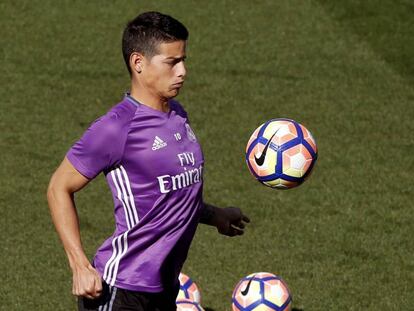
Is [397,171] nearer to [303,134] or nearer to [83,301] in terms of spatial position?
[303,134]

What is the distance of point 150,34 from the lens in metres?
7.05

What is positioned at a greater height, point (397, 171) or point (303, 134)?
point (303, 134)

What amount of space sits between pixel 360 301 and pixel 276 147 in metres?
2.33

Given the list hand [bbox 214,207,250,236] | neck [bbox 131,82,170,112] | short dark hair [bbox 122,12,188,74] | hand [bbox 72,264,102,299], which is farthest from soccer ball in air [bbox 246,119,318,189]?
hand [bbox 72,264,102,299]

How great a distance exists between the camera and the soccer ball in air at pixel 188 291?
991 cm

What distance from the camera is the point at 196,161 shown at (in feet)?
23.8

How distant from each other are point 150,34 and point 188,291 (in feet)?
11.8

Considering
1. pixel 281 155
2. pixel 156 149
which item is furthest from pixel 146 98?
pixel 281 155

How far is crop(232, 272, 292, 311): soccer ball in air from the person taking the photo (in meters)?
9.70

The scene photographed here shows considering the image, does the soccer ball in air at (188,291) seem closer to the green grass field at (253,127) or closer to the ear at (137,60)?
the green grass field at (253,127)

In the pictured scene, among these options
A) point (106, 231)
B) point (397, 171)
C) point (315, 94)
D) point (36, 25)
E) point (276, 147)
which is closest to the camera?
point (276, 147)

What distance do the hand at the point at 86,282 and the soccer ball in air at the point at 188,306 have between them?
3.10 metres

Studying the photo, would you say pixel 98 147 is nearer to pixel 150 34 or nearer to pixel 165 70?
pixel 165 70

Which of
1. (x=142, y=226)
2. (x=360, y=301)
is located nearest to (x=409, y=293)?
(x=360, y=301)
